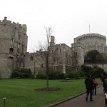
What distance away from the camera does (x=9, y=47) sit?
71625mm

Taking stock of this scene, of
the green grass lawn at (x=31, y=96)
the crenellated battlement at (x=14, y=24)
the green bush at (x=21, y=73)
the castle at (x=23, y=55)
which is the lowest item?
the green grass lawn at (x=31, y=96)

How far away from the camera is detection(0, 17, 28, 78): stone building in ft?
230

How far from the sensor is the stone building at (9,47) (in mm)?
70137

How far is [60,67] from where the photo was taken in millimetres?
71500

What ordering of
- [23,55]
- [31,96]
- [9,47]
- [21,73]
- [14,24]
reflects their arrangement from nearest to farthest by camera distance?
[31,96] < [21,73] < [9,47] < [14,24] < [23,55]

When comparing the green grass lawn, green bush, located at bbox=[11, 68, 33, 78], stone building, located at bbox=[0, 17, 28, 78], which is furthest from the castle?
the green grass lawn

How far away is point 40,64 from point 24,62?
18.5ft

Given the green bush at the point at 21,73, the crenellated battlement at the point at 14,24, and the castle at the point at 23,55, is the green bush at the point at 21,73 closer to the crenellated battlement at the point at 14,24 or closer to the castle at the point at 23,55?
the castle at the point at 23,55

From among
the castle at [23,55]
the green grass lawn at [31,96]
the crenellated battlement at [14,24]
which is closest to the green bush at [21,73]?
the castle at [23,55]

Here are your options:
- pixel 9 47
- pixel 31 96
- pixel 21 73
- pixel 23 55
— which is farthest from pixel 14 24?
pixel 31 96

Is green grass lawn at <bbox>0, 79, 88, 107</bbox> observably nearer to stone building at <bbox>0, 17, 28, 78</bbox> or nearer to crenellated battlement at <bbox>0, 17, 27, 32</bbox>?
stone building at <bbox>0, 17, 28, 78</bbox>

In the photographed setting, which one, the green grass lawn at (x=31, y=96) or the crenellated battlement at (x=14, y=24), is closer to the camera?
the green grass lawn at (x=31, y=96)

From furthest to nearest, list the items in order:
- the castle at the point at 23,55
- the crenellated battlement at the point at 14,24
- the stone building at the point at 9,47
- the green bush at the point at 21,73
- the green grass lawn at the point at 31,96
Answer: the crenellated battlement at the point at 14,24, the castle at the point at 23,55, the stone building at the point at 9,47, the green bush at the point at 21,73, the green grass lawn at the point at 31,96

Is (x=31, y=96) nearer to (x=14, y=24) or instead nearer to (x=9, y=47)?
(x=9, y=47)
